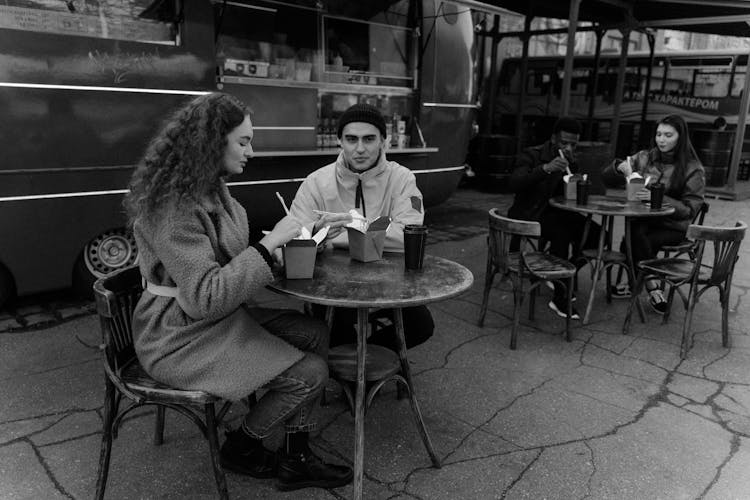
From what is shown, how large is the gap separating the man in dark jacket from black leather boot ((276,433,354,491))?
2.64 metres

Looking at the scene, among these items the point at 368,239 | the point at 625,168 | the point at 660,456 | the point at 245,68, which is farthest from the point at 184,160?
the point at 625,168

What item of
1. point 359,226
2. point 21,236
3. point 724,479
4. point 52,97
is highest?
point 52,97

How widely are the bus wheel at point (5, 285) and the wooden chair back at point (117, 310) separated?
7.67ft

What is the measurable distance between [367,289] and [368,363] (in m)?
0.56

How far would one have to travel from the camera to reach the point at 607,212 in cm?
418

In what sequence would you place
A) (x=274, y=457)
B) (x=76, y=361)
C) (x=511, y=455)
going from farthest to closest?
1. (x=76, y=361)
2. (x=511, y=455)
3. (x=274, y=457)

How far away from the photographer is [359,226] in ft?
8.27

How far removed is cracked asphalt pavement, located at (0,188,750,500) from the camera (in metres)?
2.46

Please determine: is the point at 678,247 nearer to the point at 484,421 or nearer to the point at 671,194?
the point at 671,194

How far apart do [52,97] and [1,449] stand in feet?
7.75

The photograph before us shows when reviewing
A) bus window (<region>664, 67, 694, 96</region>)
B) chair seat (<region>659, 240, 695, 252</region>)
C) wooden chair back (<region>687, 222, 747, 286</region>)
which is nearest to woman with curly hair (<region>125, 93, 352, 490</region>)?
wooden chair back (<region>687, 222, 747, 286</region>)

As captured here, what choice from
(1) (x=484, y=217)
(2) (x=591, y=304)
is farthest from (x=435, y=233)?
(2) (x=591, y=304)

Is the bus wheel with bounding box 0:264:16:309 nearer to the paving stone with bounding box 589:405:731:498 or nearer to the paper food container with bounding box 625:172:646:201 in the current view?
the paving stone with bounding box 589:405:731:498

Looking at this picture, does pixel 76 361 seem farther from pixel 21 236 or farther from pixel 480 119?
pixel 480 119
